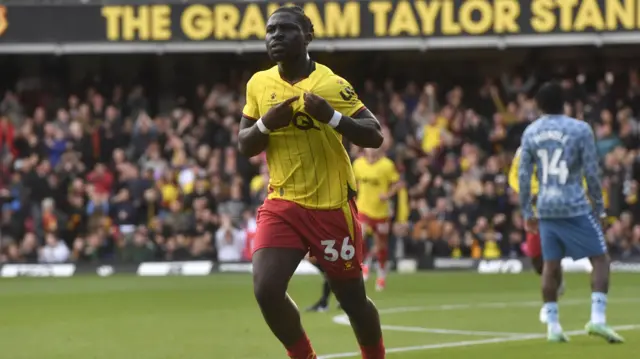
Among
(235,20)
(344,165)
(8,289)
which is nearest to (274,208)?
(344,165)

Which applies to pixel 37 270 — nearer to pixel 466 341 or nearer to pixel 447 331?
pixel 447 331

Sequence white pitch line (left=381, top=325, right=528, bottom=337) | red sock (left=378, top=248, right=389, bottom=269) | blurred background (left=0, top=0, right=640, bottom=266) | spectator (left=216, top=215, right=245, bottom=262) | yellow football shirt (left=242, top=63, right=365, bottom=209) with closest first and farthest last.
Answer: yellow football shirt (left=242, top=63, right=365, bottom=209)
white pitch line (left=381, top=325, right=528, bottom=337)
red sock (left=378, top=248, right=389, bottom=269)
spectator (left=216, top=215, right=245, bottom=262)
blurred background (left=0, top=0, right=640, bottom=266)

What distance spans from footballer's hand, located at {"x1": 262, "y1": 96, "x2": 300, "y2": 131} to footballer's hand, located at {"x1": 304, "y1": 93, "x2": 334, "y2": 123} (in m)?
0.10

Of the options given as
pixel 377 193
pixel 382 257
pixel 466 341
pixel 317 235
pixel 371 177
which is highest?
pixel 317 235

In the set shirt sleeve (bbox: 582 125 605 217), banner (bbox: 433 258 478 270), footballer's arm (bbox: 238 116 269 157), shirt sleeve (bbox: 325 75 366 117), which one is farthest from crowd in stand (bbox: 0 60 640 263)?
footballer's arm (bbox: 238 116 269 157)

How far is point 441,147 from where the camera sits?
2836 cm

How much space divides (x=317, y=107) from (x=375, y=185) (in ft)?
42.9

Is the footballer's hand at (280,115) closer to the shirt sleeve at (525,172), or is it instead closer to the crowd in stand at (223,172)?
the shirt sleeve at (525,172)

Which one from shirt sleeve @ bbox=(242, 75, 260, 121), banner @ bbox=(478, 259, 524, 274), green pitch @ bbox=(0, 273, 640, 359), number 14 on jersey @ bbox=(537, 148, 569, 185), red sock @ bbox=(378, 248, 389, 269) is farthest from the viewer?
banner @ bbox=(478, 259, 524, 274)

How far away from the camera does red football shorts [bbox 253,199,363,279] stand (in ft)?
28.6

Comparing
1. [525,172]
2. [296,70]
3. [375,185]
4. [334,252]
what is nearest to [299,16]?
[296,70]

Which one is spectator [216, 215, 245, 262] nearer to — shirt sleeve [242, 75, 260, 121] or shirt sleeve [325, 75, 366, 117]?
shirt sleeve [242, 75, 260, 121]

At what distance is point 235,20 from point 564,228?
17.6m

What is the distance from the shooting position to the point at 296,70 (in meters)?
8.78
